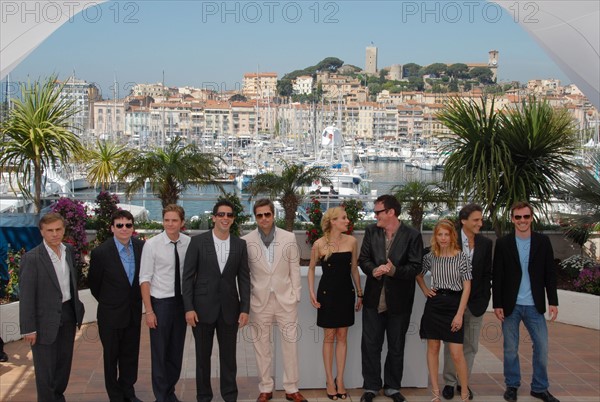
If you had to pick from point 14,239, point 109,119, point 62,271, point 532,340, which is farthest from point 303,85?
point 62,271

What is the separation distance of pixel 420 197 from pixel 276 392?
15.2ft

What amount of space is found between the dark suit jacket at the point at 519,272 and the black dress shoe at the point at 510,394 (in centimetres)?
56

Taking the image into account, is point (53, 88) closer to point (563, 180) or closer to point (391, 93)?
point (563, 180)

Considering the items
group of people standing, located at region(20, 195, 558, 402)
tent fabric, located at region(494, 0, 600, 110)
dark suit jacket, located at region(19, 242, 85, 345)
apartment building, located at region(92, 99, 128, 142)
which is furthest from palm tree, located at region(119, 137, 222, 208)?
apartment building, located at region(92, 99, 128, 142)

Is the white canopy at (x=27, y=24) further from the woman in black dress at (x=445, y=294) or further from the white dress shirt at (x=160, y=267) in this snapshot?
the woman in black dress at (x=445, y=294)

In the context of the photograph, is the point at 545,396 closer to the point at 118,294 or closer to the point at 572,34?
the point at 572,34

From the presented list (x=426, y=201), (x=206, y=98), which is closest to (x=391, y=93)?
(x=206, y=98)

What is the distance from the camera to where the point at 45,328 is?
443 centimetres

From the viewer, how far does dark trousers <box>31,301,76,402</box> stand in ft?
14.8

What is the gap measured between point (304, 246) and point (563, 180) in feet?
10.7

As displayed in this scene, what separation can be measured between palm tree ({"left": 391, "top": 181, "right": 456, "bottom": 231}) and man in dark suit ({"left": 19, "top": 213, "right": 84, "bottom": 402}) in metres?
5.36

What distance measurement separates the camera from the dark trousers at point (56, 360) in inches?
177

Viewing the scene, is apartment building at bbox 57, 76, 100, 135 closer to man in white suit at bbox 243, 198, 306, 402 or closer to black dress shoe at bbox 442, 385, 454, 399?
man in white suit at bbox 243, 198, 306, 402

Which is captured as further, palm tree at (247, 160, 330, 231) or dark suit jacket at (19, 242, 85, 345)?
palm tree at (247, 160, 330, 231)
